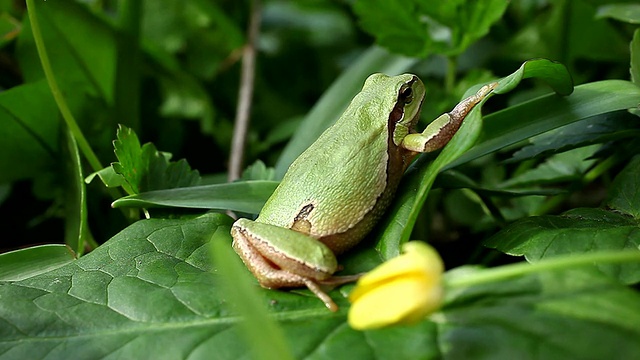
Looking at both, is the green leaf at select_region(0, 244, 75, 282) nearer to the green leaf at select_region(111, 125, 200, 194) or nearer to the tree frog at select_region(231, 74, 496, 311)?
the green leaf at select_region(111, 125, 200, 194)

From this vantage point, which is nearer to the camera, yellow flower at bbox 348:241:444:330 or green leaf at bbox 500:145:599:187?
yellow flower at bbox 348:241:444:330

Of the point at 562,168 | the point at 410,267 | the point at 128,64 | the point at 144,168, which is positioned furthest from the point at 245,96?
the point at 410,267

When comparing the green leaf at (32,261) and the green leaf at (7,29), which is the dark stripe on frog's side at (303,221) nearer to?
the green leaf at (32,261)

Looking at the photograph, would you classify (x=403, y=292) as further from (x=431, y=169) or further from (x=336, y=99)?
(x=336, y=99)

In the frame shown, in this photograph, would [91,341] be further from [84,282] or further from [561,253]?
[561,253]

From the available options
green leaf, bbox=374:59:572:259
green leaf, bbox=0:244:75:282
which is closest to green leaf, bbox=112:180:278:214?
green leaf, bbox=0:244:75:282

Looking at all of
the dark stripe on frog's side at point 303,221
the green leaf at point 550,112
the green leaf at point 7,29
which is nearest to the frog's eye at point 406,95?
the green leaf at point 550,112

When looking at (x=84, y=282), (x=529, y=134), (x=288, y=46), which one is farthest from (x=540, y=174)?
(x=288, y=46)
